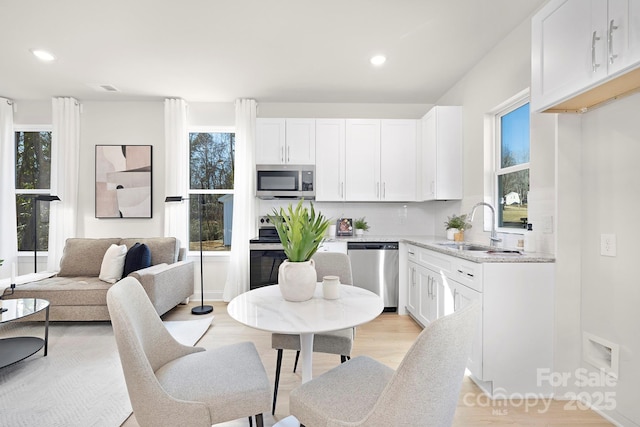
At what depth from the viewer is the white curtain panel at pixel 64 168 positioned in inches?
165

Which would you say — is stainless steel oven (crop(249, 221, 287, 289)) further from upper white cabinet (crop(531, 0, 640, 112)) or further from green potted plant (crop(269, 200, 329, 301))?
upper white cabinet (crop(531, 0, 640, 112))

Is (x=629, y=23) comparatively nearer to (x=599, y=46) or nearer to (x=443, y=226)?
(x=599, y=46)

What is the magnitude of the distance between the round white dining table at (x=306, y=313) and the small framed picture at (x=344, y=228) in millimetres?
2436

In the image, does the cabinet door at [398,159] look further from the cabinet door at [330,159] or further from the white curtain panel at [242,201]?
the white curtain panel at [242,201]

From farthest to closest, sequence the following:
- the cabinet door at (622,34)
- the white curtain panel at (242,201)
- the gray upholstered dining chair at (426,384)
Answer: the white curtain panel at (242,201) < the cabinet door at (622,34) < the gray upholstered dining chair at (426,384)

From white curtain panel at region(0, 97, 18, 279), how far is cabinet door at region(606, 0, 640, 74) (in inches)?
240

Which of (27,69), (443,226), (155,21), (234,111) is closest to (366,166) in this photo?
(443,226)

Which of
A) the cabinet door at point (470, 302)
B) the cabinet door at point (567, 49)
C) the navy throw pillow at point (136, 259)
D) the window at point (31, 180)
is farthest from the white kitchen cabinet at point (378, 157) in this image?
the window at point (31, 180)

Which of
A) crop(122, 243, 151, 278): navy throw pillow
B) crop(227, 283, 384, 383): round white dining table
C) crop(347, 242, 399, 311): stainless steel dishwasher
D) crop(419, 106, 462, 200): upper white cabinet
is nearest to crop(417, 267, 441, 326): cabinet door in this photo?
crop(347, 242, 399, 311): stainless steel dishwasher

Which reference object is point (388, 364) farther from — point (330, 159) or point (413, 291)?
point (330, 159)

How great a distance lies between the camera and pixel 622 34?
4.69ft

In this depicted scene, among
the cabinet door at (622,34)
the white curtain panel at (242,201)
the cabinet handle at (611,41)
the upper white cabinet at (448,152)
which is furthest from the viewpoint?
the white curtain panel at (242,201)

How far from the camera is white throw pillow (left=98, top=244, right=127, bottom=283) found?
3.46 metres

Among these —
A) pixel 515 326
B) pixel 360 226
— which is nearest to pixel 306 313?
pixel 515 326
